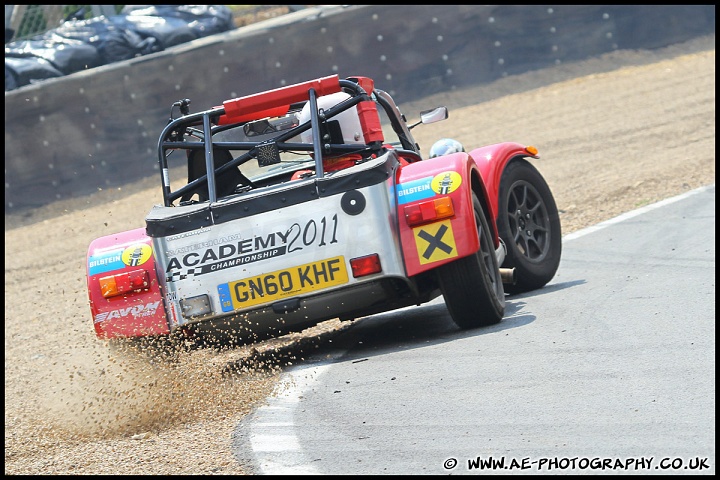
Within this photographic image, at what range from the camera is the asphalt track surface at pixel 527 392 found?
4145 mm

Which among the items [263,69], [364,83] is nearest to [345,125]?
[364,83]

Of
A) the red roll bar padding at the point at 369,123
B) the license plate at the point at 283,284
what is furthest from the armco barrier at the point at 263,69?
the license plate at the point at 283,284

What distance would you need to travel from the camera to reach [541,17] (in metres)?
18.6

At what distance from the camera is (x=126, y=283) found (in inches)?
257

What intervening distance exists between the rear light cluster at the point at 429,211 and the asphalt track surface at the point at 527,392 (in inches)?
26.7

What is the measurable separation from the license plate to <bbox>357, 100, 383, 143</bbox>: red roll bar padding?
1056 millimetres

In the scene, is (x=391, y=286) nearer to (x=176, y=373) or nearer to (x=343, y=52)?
(x=176, y=373)

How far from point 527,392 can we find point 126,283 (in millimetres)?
2527

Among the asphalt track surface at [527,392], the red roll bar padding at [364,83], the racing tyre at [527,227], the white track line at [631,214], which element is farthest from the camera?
the white track line at [631,214]

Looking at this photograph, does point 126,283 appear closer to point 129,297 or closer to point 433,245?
point 129,297

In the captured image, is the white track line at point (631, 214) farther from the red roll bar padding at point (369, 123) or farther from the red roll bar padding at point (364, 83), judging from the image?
the red roll bar padding at point (369, 123)

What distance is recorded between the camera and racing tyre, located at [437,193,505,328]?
631 centimetres

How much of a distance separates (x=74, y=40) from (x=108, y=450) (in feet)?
44.3

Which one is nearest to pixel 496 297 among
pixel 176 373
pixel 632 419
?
pixel 176 373
